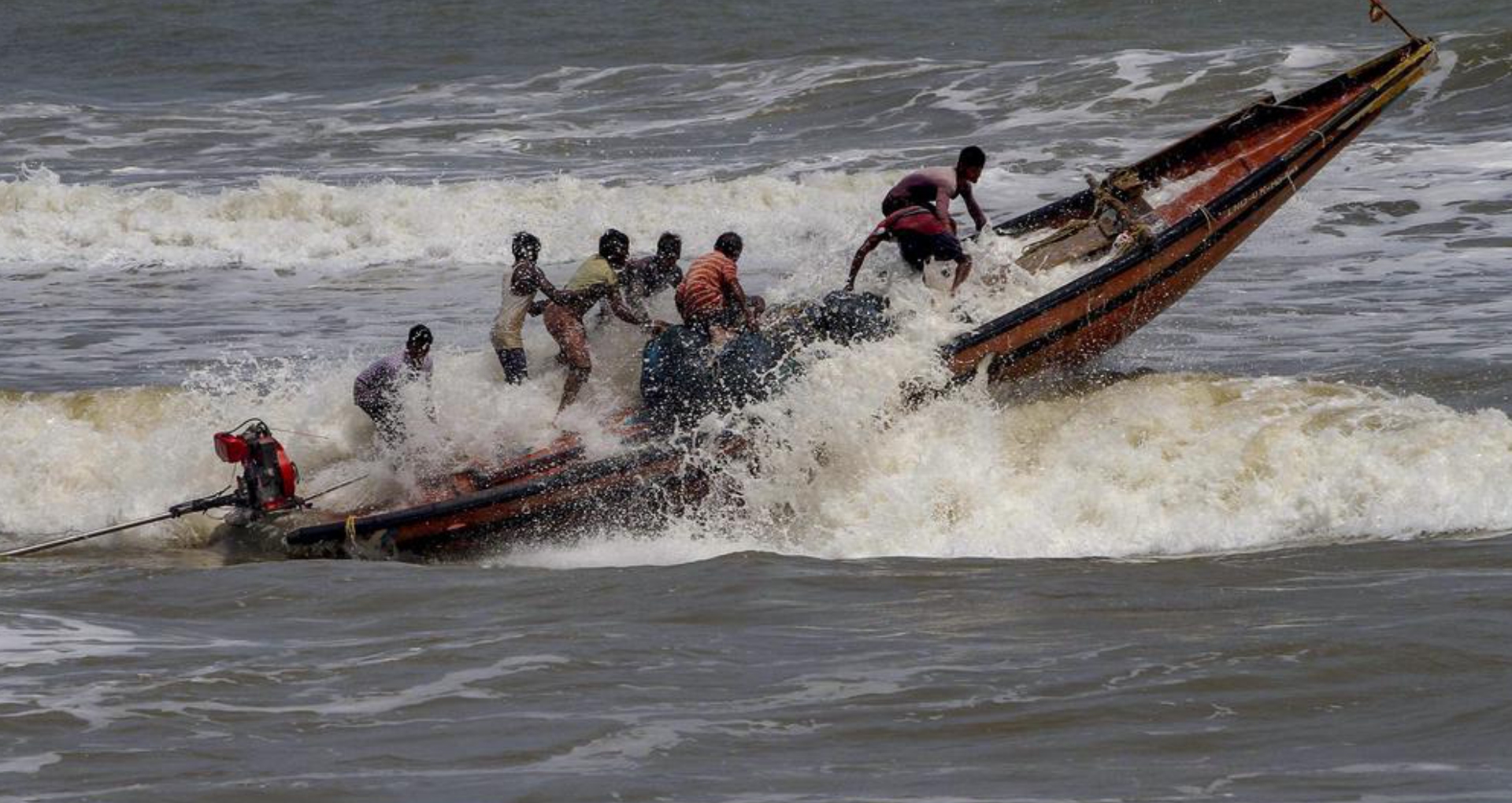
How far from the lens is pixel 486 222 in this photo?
73.0ft

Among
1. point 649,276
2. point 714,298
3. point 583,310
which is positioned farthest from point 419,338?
point 714,298

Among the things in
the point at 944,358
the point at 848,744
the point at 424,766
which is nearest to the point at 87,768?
the point at 424,766

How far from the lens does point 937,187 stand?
11055 millimetres

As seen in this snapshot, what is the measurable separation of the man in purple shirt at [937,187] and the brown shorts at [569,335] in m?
1.78

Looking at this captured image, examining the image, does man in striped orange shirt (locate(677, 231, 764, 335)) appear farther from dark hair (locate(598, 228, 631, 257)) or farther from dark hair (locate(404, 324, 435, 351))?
dark hair (locate(404, 324, 435, 351))

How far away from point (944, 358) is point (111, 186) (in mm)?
16805

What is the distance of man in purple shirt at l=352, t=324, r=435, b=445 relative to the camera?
1057 centimetres

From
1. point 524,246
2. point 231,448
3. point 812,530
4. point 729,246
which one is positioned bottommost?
point 812,530

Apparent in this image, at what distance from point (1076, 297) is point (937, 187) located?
0.96m

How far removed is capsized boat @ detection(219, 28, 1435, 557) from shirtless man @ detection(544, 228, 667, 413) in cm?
43

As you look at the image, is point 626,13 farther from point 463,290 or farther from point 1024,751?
point 1024,751

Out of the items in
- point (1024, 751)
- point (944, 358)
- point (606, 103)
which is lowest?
point (1024, 751)

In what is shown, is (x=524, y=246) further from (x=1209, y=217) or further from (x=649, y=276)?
(x=1209, y=217)

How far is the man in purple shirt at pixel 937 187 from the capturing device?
11.1 metres
